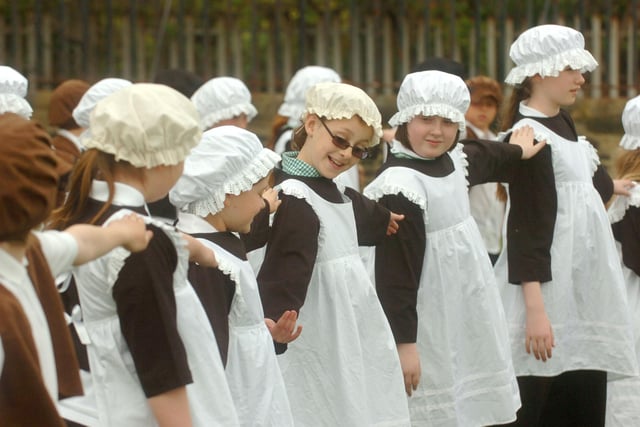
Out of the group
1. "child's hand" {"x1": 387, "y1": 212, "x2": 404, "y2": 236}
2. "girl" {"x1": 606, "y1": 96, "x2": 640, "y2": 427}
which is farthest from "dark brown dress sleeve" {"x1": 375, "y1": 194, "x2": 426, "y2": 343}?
"girl" {"x1": 606, "y1": 96, "x2": 640, "y2": 427}

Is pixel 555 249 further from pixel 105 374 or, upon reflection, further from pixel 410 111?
pixel 105 374

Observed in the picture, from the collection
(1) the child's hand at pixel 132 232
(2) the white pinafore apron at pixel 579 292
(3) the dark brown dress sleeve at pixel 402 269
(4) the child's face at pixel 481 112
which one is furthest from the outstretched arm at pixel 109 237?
(4) the child's face at pixel 481 112

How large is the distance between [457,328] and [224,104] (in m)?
2.88

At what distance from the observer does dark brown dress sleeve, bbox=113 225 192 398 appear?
3.35 m

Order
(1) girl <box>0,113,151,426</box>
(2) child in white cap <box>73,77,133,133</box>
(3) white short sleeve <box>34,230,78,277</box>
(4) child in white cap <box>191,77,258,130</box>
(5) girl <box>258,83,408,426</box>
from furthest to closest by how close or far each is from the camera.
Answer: (4) child in white cap <box>191,77,258,130</box> < (2) child in white cap <box>73,77,133,133</box> < (5) girl <box>258,83,408,426</box> < (3) white short sleeve <box>34,230,78,277</box> < (1) girl <box>0,113,151,426</box>

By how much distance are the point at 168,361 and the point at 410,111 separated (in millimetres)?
2310

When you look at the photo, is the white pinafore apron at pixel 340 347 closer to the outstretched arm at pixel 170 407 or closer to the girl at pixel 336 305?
the girl at pixel 336 305

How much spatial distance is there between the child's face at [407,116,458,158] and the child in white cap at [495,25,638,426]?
497 millimetres

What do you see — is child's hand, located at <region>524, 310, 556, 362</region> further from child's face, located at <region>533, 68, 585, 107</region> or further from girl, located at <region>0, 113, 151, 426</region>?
girl, located at <region>0, 113, 151, 426</region>

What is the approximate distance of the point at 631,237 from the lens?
6234 mm

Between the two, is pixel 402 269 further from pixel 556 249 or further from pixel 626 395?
pixel 626 395

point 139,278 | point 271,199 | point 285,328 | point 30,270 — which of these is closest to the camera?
point 30,270

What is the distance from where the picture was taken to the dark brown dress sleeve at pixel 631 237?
6.21m

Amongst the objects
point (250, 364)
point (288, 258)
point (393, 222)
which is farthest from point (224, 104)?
point (250, 364)
